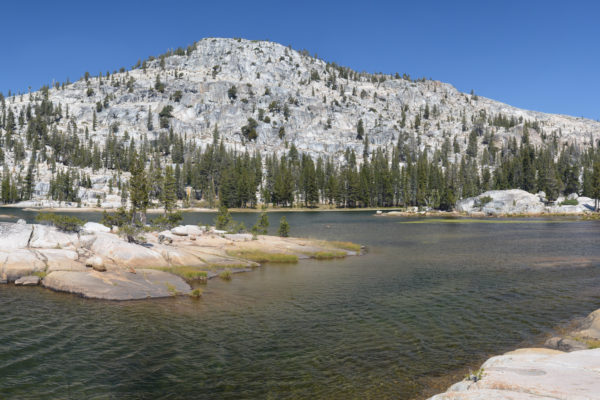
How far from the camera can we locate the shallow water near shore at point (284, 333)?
55.8ft

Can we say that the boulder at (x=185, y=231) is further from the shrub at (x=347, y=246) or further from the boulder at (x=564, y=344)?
the boulder at (x=564, y=344)

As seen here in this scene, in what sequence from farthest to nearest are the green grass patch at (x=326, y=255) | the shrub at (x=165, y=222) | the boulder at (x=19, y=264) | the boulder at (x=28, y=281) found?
1. the shrub at (x=165, y=222)
2. the green grass patch at (x=326, y=255)
3. the boulder at (x=19, y=264)
4. the boulder at (x=28, y=281)

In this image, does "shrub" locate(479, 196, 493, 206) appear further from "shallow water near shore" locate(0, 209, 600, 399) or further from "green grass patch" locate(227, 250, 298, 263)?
"green grass patch" locate(227, 250, 298, 263)

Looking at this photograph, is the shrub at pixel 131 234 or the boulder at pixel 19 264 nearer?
the boulder at pixel 19 264

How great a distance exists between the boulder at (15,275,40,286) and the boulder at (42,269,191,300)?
0.89m

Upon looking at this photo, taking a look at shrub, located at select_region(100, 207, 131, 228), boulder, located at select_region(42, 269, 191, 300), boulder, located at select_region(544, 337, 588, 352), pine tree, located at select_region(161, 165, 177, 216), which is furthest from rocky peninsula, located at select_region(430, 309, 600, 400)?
pine tree, located at select_region(161, 165, 177, 216)

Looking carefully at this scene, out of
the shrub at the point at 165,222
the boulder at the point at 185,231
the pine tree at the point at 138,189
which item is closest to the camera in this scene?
the boulder at the point at 185,231

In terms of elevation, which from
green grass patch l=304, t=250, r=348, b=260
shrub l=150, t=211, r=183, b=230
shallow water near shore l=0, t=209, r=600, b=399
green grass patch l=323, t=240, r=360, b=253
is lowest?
shallow water near shore l=0, t=209, r=600, b=399

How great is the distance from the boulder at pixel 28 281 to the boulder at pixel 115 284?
89 cm

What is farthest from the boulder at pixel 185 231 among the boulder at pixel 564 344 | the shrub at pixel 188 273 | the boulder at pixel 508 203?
the boulder at pixel 508 203

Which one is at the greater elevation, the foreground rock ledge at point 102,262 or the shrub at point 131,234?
the shrub at point 131,234

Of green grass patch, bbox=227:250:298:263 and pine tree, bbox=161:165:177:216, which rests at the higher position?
pine tree, bbox=161:165:177:216

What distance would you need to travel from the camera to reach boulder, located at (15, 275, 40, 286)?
33241mm

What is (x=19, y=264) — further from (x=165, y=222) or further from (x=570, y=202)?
(x=570, y=202)
